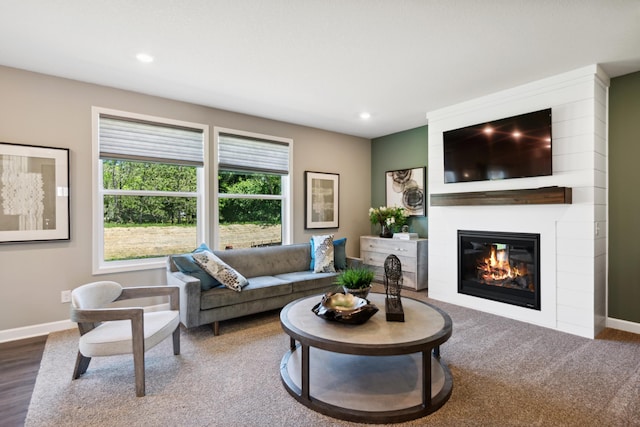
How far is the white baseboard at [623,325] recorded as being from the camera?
317 cm

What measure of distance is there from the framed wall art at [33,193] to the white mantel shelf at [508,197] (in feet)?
14.2

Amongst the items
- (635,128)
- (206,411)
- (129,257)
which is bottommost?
(206,411)

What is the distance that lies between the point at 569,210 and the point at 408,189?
244 cm

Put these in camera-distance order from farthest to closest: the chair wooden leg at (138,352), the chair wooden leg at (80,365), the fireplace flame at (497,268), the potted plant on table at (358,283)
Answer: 1. the fireplace flame at (497,268)
2. the potted plant on table at (358,283)
3. the chair wooden leg at (80,365)
4. the chair wooden leg at (138,352)

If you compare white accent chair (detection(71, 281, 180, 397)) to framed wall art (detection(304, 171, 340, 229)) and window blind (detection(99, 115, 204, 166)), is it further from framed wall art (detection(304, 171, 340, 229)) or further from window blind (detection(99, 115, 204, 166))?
framed wall art (detection(304, 171, 340, 229))

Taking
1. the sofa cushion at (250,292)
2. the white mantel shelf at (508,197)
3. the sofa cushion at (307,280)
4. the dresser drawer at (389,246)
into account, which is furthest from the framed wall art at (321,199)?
the white mantel shelf at (508,197)

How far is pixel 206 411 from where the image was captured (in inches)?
77.0

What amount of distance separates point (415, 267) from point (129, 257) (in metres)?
3.82

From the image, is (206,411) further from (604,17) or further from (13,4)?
(604,17)

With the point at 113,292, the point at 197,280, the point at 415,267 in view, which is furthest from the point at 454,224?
the point at 113,292

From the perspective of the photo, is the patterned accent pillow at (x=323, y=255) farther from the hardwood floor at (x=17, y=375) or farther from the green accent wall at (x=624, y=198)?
the green accent wall at (x=624, y=198)

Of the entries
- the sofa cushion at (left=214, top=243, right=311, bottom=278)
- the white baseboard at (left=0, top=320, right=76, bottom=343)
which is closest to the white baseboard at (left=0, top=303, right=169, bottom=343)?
the white baseboard at (left=0, top=320, right=76, bottom=343)

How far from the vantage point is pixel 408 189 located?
5383 mm

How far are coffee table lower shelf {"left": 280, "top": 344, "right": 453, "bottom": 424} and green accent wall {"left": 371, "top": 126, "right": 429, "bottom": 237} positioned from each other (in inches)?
122
